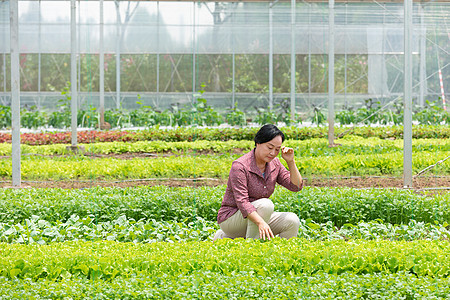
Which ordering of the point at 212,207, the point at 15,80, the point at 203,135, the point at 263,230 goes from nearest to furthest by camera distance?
the point at 263,230
the point at 212,207
the point at 15,80
the point at 203,135

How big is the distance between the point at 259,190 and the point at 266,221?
260 millimetres

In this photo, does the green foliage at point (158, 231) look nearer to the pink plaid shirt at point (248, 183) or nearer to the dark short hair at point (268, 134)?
the pink plaid shirt at point (248, 183)

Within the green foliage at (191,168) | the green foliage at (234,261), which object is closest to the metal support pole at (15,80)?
the green foliage at (191,168)

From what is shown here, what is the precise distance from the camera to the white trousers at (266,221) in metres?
4.81

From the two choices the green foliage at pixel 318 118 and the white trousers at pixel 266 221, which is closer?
the white trousers at pixel 266 221

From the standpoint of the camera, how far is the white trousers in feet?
15.8

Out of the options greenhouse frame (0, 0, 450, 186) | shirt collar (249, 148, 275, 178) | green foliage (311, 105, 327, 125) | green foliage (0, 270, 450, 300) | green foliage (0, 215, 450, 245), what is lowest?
green foliage (0, 215, 450, 245)

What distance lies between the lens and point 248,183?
16.0 ft

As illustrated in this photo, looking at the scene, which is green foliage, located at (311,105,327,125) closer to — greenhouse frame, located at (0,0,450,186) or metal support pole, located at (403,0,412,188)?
greenhouse frame, located at (0,0,450,186)

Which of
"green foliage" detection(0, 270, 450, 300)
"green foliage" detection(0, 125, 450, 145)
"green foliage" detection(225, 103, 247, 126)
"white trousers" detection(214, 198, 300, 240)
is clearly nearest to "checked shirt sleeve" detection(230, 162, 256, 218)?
"white trousers" detection(214, 198, 300, 240)

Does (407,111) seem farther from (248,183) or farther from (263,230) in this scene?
(263,230)

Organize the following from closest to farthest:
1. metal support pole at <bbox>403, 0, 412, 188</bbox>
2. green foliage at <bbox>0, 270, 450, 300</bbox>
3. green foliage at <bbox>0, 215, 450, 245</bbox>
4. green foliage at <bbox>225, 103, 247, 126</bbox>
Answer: green foliage at <bbox>0, 270, 450, 300</bbox> < green foliage at <bbox>0, 215, 450, 245</bbox> < metal support pole at <bbox>403, 0, 412, 188</bbox> < green foliage at <bbox>225, 103, 247, 126</bbox>

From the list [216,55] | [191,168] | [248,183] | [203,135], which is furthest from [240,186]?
[216,55]

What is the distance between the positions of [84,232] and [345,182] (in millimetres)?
4477
